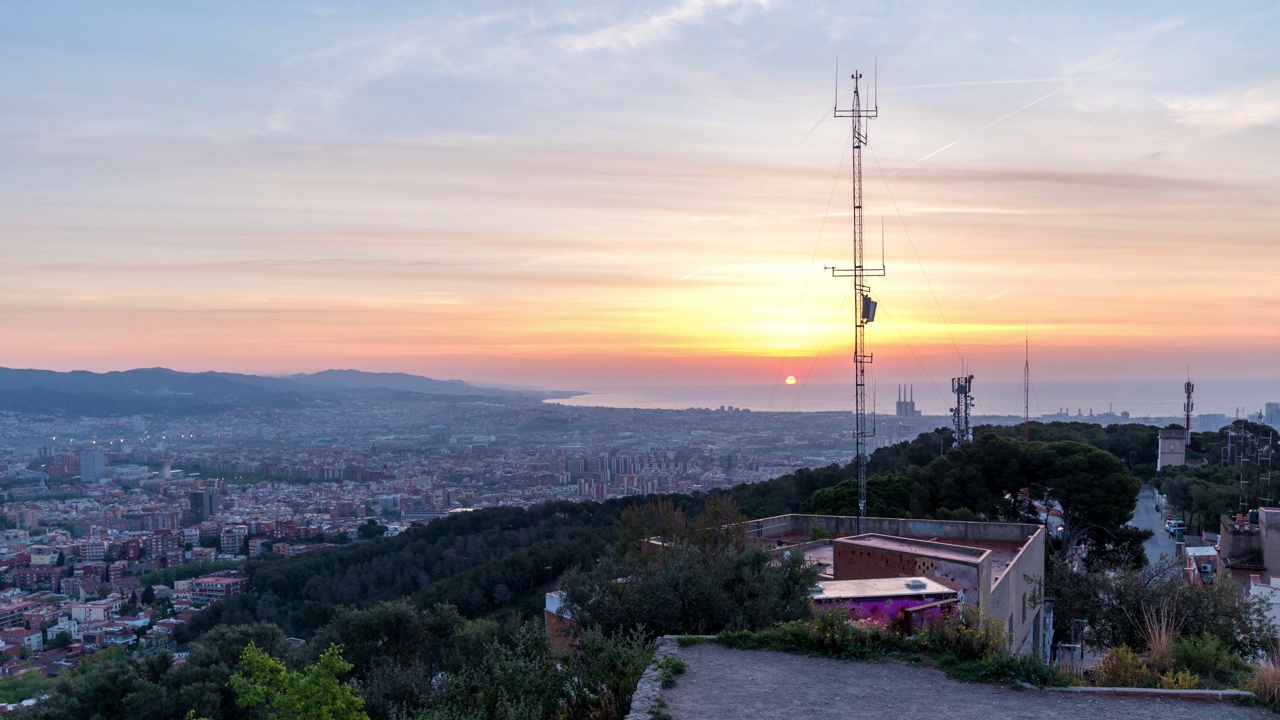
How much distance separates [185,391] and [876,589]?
11502cm

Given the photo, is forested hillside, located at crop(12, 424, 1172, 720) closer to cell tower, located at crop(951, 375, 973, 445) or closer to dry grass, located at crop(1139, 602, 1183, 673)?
cell tower, located at crop(951, 375, 973, 445)

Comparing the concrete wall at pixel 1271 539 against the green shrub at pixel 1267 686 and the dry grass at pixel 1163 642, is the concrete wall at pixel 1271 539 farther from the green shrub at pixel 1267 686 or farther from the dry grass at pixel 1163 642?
the green shrub at pixel 1267 686

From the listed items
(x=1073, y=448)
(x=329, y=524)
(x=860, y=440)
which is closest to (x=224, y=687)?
(x=860, y=440)

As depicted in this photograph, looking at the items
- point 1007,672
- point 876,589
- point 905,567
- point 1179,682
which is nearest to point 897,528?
point 905,567

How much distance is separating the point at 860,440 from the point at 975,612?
388 inches

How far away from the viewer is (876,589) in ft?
29.9

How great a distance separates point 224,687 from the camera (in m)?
10.1

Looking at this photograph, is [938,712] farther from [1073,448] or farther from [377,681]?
[1073,448]

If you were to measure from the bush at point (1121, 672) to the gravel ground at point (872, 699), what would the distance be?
57 cm

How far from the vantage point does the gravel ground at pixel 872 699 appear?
5129mm

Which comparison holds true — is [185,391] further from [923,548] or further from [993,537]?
[923,548]

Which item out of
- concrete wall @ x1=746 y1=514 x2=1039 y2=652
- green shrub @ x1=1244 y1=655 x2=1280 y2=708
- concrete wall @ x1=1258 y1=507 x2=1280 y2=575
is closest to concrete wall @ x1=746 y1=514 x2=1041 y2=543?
concrete wall @ x1=746 y1=514 x2=1039 y2=652

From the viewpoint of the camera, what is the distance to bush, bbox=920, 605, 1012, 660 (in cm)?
618

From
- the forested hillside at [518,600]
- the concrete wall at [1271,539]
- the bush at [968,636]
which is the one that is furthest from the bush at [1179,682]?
the concrete wall at [1271,539]
